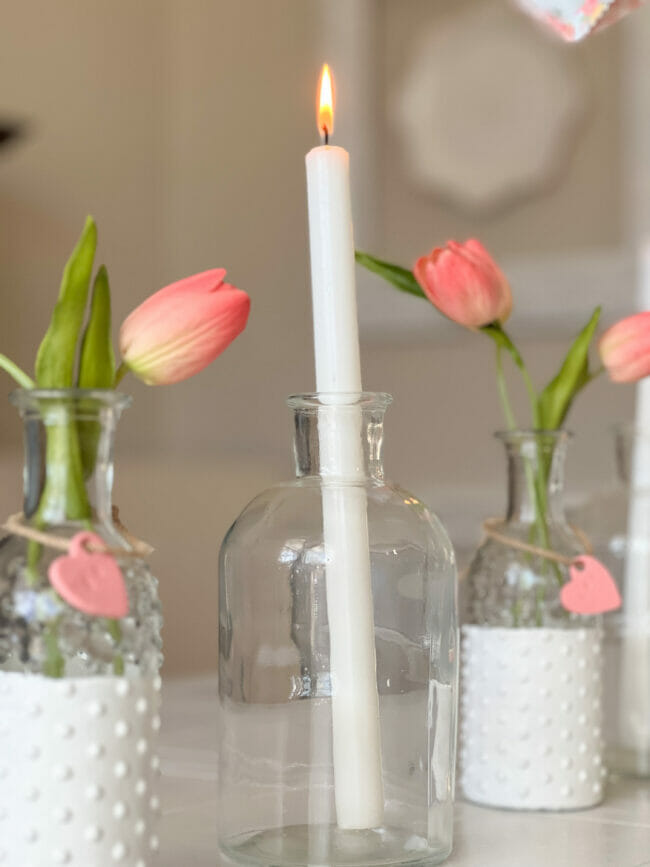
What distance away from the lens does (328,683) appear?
446mm

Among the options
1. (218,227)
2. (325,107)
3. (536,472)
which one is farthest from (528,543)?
(218,227)

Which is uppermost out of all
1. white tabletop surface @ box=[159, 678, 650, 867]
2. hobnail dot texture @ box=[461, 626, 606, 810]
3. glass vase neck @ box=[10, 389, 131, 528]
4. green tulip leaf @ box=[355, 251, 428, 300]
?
green tulip leaf @ box=[355, 251, 428, 300]

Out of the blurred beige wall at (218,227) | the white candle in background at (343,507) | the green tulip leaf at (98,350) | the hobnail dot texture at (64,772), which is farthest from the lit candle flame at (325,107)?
the blurred beige wall at (218,227)

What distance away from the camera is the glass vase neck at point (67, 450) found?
0.38 m

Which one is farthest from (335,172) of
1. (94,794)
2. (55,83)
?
(55,83)

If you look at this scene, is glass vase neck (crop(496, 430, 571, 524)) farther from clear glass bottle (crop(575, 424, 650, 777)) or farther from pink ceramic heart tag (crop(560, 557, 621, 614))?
clear glass bottle (crop(575, 424, 650, 777))

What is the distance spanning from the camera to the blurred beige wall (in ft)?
4.94

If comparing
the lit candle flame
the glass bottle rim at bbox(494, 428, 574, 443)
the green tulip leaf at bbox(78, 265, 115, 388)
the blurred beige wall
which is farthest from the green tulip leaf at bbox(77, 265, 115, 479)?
the blurred beige wall

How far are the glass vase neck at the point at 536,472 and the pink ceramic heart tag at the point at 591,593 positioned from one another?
4cm

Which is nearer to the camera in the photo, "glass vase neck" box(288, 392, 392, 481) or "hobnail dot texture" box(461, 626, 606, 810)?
"glass vase neck" box(288, 392, 392, 481)

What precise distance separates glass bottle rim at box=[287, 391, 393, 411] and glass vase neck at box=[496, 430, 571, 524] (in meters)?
0.16

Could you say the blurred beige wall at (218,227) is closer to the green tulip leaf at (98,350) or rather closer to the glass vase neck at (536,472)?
the glass vase neck at (536,472)

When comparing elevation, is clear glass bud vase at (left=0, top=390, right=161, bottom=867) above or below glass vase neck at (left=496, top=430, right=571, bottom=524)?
below

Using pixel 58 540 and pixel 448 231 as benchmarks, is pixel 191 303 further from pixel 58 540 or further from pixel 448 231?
pixel 448 231
